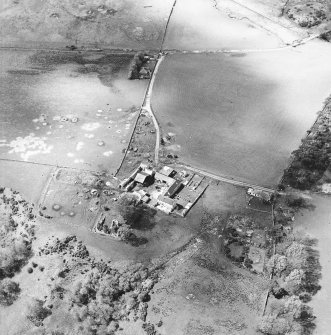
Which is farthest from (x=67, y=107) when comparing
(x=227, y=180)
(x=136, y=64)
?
(x=227, y=180)

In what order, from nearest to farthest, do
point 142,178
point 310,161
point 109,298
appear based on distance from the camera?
point 109,298 < point 142,178 < point 310,161

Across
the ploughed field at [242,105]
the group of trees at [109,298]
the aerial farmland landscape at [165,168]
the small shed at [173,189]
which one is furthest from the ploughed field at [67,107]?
the group of trees at [109,298]

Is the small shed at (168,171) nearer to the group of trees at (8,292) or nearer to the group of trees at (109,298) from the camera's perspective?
the group of trees at (109,298)

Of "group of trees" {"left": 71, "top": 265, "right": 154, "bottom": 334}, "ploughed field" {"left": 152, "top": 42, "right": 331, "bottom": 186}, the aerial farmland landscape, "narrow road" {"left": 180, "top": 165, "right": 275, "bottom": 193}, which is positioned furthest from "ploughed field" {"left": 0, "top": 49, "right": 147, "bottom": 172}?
"group of trees" {"left": 71, "top": 265, "right": 154, "bottom": 334}

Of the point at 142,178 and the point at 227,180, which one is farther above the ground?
the point at 227,180

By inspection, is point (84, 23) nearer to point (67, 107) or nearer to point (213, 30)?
point (213, 30)

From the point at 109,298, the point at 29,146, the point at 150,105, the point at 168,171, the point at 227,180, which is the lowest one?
the point at 29,146

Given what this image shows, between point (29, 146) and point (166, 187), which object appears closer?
point (166, 187)
